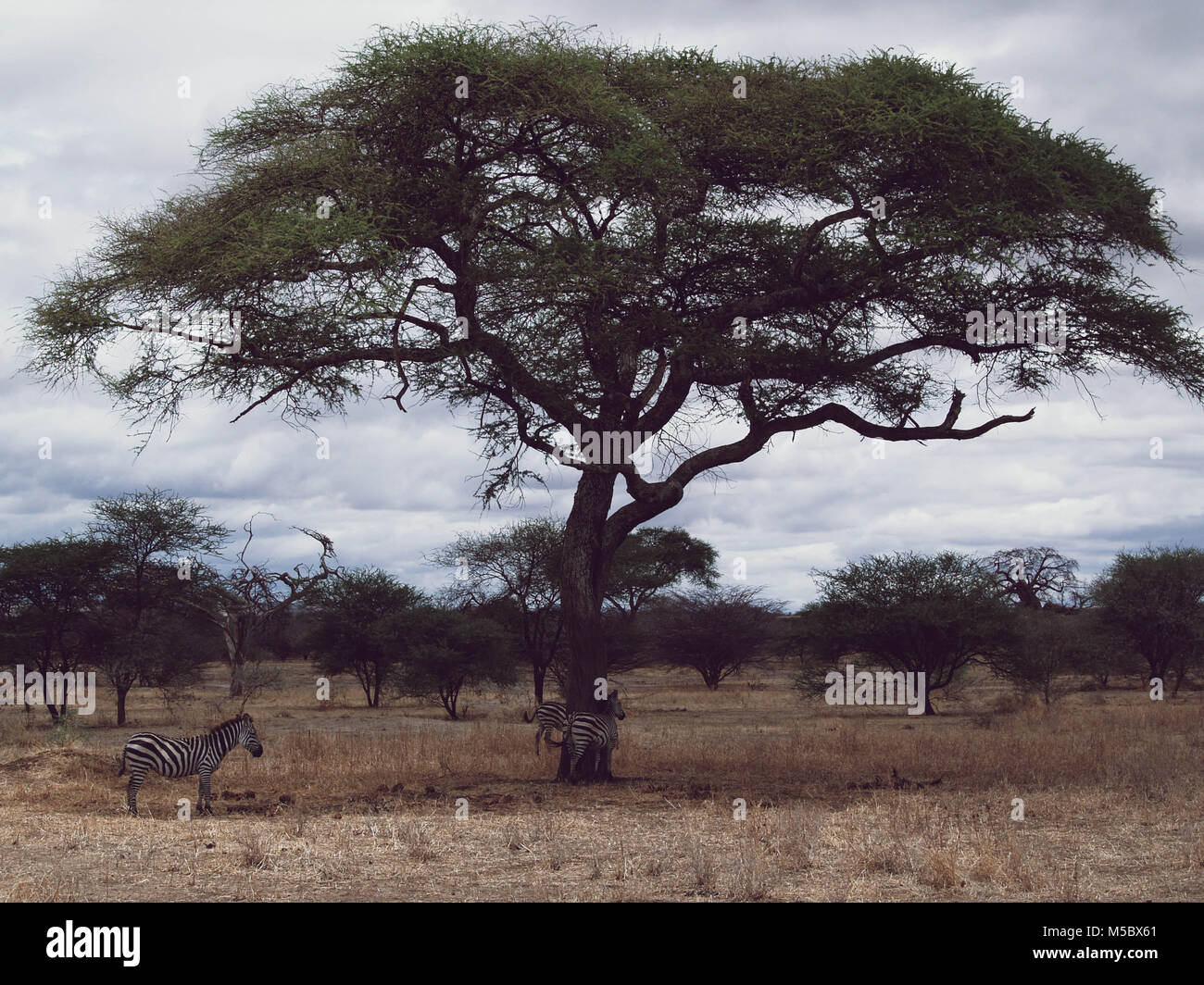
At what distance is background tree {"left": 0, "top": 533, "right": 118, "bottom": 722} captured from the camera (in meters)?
30.2

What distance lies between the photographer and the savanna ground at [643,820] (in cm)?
870

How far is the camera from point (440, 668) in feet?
105

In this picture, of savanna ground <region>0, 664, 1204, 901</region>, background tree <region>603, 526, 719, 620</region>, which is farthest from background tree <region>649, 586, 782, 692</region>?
savanna ground <region>0, 664, 1204, 901</region>

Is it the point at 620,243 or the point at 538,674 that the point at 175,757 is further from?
Result: the point at 538,674

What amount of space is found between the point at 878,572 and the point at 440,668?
13.3 meters

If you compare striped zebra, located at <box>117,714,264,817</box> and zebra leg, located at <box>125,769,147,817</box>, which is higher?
striped zebra, located at <box>117,714,264,817</box>

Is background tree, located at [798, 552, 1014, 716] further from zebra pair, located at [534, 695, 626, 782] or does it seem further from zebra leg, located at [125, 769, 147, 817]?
zebra leg, located at [125, 769, 147, 817]

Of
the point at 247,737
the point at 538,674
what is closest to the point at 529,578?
the point at 538,674

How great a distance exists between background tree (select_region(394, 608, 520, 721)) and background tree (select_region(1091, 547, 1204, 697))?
65.8 ft

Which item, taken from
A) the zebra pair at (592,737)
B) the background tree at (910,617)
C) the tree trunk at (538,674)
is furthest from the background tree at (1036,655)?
the zebra pair at (592,737)

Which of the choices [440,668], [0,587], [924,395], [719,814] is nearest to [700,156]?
[924,395]

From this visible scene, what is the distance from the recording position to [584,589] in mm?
16266

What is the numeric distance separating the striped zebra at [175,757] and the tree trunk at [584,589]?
476 centimetres

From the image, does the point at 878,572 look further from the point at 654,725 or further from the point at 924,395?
the point at 924,395
